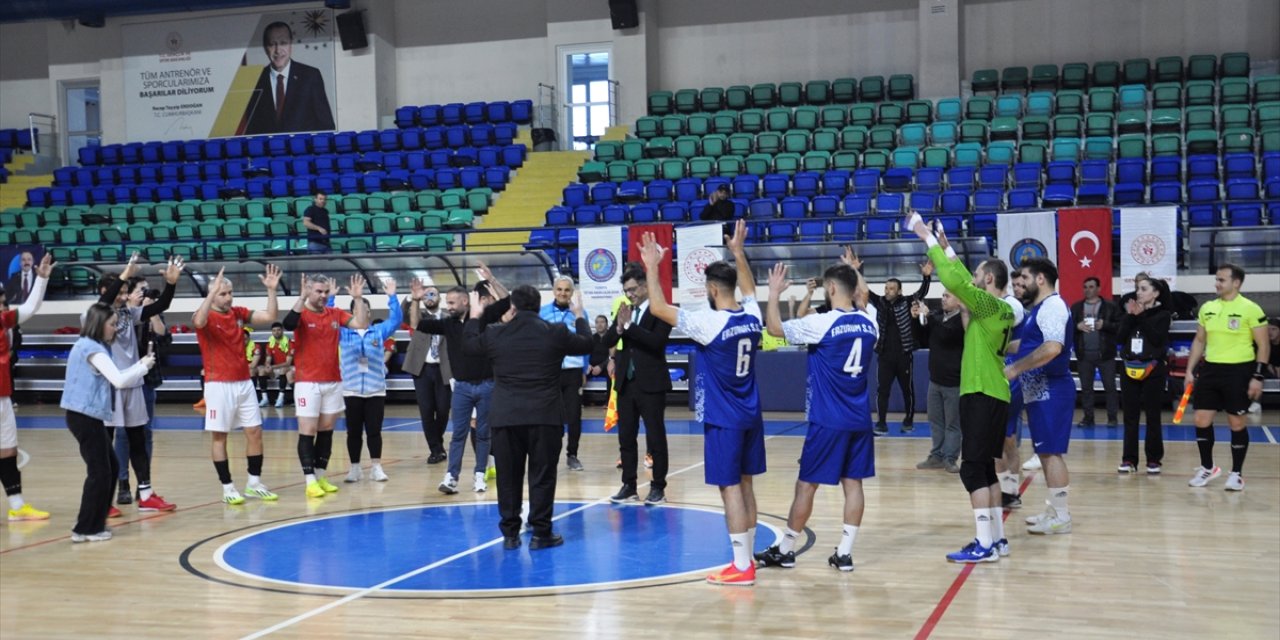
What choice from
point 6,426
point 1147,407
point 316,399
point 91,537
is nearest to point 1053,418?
point 1147,407

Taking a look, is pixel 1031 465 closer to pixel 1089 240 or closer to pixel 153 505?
pixel 1089 240

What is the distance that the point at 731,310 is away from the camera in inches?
265

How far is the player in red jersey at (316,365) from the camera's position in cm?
994

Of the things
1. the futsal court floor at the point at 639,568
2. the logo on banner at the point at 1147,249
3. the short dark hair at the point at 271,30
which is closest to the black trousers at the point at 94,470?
the futsal court floor at the point at 639,568

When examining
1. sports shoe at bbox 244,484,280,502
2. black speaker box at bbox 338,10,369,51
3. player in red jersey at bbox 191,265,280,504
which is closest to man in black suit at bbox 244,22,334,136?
black speaker box at bbox 338,10,369,51

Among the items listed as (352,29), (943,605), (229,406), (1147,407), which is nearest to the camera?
(943,605)

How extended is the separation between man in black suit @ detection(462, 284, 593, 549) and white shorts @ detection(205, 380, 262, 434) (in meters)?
2.66

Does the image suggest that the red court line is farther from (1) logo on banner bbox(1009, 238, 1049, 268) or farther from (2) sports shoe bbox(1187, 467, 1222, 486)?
(1) logo on banner bbox(1009, 238, 1049, 268)

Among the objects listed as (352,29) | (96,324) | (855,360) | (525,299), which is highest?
(352,29)

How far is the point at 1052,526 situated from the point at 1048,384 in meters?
0.97

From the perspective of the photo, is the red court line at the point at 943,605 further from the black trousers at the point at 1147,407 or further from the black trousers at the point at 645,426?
the black trousers at the point at 1147,407

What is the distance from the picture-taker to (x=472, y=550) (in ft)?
25.5

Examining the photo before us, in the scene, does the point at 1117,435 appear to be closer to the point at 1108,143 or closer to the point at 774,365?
the point at 774,365

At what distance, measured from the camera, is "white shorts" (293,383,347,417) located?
10086mm
